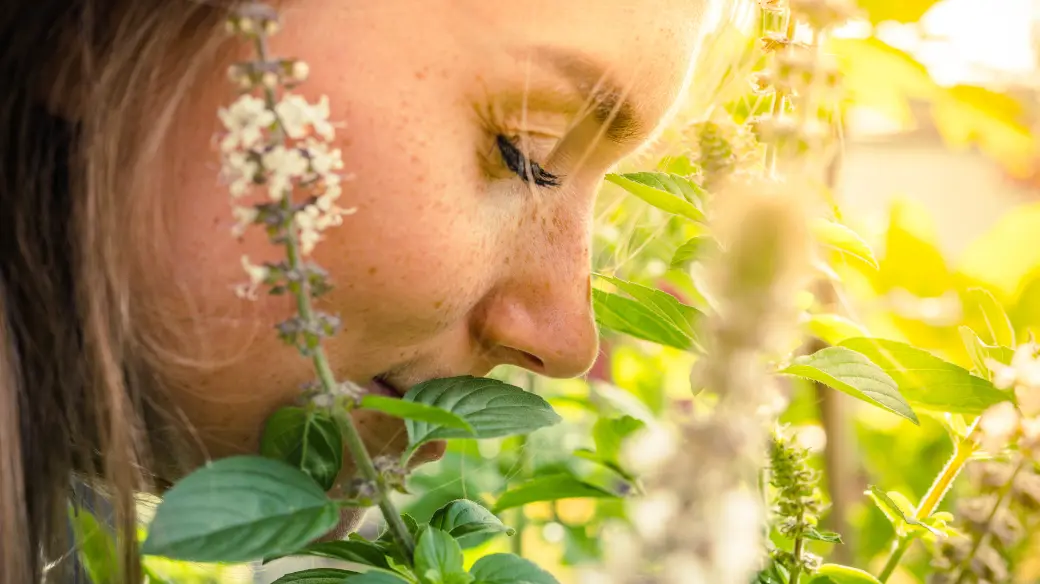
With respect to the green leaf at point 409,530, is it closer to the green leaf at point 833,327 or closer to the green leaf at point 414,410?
the green leaf at point 414,410

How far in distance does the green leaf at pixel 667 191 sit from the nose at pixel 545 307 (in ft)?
0.17

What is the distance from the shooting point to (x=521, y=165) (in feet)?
1.70

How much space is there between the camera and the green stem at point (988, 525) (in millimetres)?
323

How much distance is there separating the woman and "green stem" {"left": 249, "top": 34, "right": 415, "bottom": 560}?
0.33 feet

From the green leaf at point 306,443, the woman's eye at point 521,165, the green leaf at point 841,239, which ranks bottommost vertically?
the green leaf at point 306,443

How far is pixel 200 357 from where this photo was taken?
1.58 ft

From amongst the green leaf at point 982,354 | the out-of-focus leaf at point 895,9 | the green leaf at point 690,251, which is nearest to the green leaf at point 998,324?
the green leaf at point 982,354

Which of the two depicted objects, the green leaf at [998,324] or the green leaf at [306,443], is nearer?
the green leaf at [306,443]

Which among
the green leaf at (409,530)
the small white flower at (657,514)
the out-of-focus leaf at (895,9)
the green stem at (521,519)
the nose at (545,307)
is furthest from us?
the green stem at (521,519)

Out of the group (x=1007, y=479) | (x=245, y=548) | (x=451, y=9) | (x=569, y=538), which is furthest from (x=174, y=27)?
(x=569, y=538)

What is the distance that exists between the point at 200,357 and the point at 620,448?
1.09ft

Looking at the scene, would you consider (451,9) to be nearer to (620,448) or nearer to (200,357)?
(200,357)

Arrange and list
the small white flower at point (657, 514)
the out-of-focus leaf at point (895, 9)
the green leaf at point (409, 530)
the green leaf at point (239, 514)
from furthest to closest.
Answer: the out-of-focus leaf at point (895, 9) → the green leaf at point (409, 530) → the green leaf at point (239, 514) → the small white flower at point (657, 514)

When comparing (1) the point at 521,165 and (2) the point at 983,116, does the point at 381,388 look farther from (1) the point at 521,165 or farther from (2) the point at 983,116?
(2) the point at 983,116
